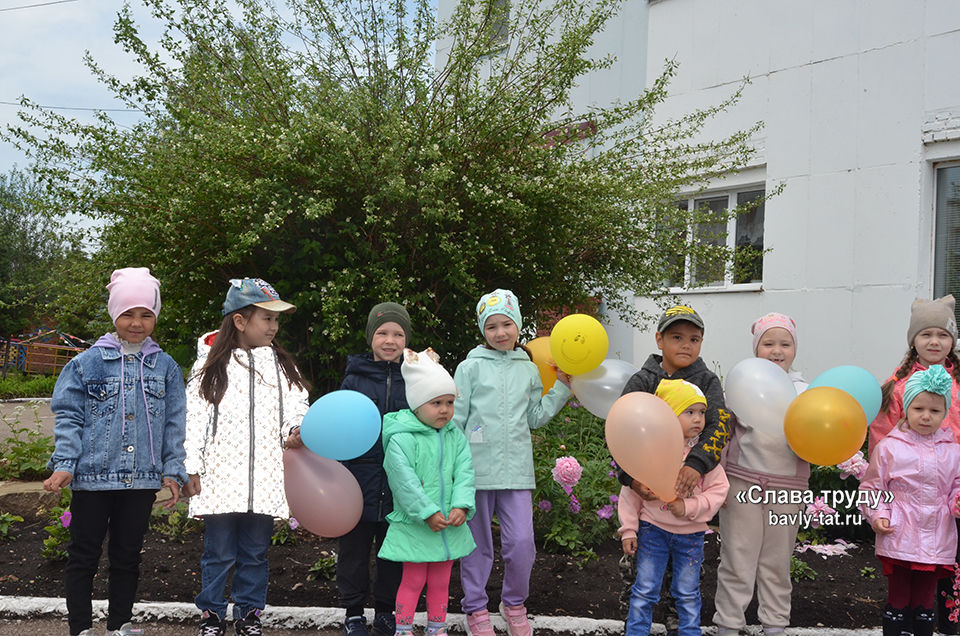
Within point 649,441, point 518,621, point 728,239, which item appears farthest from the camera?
→ point 728,239

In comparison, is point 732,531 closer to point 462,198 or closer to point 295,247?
point 462,198

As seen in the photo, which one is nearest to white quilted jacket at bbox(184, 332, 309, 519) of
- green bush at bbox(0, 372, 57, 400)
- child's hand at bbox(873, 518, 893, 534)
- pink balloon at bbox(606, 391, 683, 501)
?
pink balloon at bbox(606, 391, 683, 501)

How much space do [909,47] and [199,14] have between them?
19.1 feet

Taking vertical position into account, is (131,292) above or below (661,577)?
above

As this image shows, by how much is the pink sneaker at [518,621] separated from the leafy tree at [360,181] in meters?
2.07

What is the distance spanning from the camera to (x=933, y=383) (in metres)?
3.38

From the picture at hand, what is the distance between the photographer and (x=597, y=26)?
561cm

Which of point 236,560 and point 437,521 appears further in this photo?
point 236,560

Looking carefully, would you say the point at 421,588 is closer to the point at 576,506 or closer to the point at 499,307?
the point at 499,307

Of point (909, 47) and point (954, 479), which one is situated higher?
point (909, 47)

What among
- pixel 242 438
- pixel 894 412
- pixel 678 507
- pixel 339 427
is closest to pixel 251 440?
pixel 242 438

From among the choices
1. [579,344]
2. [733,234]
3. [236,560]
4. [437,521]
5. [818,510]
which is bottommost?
[236,560]

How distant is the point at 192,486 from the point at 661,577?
2089 millimetres

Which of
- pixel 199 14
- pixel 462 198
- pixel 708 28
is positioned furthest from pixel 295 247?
pixel 708 28
